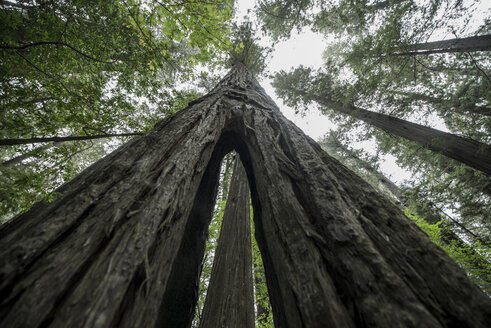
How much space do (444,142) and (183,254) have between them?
206 inches

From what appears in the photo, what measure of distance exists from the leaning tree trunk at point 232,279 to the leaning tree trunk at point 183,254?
825 millimetres

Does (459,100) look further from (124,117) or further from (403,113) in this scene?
(124,117)

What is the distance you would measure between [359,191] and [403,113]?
5292 mm

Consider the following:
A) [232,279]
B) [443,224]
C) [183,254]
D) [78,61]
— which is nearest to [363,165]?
[443,224]

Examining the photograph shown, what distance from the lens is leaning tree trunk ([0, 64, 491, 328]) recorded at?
0.66 m

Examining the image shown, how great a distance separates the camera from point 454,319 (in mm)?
683

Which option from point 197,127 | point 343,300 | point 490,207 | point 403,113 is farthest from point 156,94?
point 490,207

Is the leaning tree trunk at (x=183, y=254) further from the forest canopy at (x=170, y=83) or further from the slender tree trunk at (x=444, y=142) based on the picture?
the slender tree trunk at (x=444, y=142)

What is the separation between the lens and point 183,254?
1681 millimetres

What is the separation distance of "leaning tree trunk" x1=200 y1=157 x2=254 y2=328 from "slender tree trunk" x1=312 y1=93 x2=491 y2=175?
14.1 feet

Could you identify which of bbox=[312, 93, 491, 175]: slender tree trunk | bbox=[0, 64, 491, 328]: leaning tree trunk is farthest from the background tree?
bbox=[312, 93, 491, 175]: slender tree trunk

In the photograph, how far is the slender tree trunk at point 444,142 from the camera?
3.22 metres

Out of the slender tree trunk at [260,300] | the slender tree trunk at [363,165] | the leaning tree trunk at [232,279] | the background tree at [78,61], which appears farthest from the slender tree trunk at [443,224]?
the background tree at [78,61]

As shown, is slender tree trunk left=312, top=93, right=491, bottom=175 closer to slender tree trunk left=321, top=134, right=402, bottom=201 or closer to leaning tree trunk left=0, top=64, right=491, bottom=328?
leaning tree trunk left=0, top=64, right=491, bottom=328
